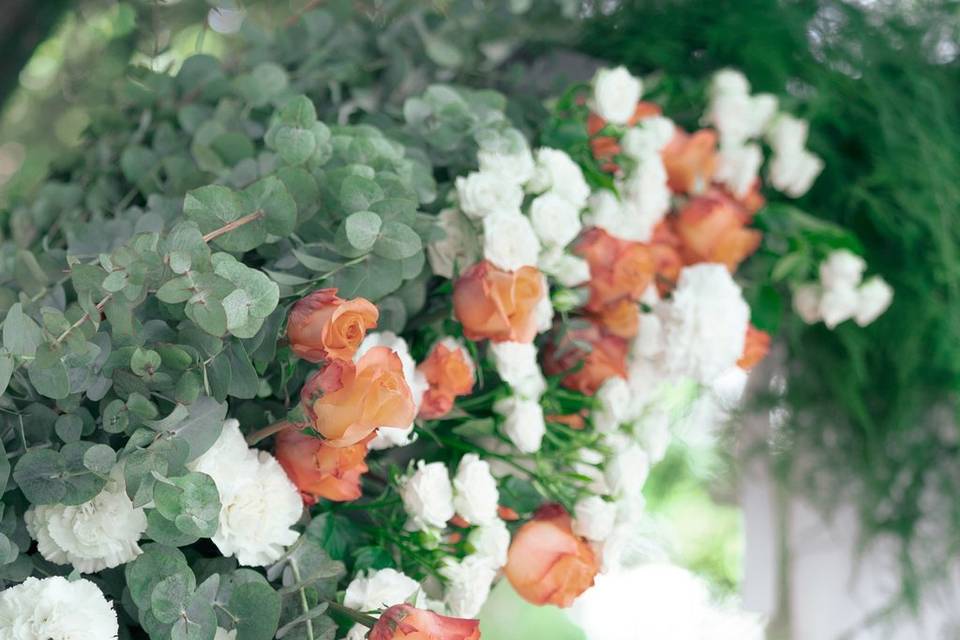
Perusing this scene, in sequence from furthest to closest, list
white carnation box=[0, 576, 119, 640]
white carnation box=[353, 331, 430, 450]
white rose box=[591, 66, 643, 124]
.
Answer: white rose box=[591, 66, 643, 124]
white carnation box=[353, 331, 430, 450]
white carnation box=[0, 576, 119, 640]

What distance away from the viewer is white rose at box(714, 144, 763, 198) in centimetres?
70

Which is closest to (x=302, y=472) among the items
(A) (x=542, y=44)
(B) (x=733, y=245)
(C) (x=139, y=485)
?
(C) (x=139, y=485)

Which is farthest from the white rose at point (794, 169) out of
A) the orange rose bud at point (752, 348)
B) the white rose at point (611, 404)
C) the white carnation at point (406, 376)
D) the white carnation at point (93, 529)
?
the white carnation at point (93, 529)

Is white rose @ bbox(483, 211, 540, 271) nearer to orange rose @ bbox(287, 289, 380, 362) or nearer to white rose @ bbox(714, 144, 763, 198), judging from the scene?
orange rose @ bbox(287, 289, 380, 362)

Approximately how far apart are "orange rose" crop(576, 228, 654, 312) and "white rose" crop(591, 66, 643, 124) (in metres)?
0.10

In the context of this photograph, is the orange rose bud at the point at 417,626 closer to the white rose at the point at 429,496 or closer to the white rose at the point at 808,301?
the white rose at the point at 429,496

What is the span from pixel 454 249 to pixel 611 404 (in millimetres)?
133

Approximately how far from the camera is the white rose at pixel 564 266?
542mm

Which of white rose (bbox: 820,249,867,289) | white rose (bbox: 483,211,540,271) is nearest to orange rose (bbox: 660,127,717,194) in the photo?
white rose (bbox: 820,249,867,289)

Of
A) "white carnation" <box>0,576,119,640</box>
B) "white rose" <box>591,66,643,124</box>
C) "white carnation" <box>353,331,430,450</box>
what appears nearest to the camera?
"white carnation" <box>0,576,119,640</box>

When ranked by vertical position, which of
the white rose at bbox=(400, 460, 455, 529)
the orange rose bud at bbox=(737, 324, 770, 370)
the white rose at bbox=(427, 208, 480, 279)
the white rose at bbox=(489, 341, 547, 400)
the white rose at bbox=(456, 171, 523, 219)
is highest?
the white rose at bbox=(456, 171, 523, 219)

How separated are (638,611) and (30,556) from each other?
0.58 metres

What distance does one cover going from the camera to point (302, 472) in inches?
17.2

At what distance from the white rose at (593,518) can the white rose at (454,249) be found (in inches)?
5.8
